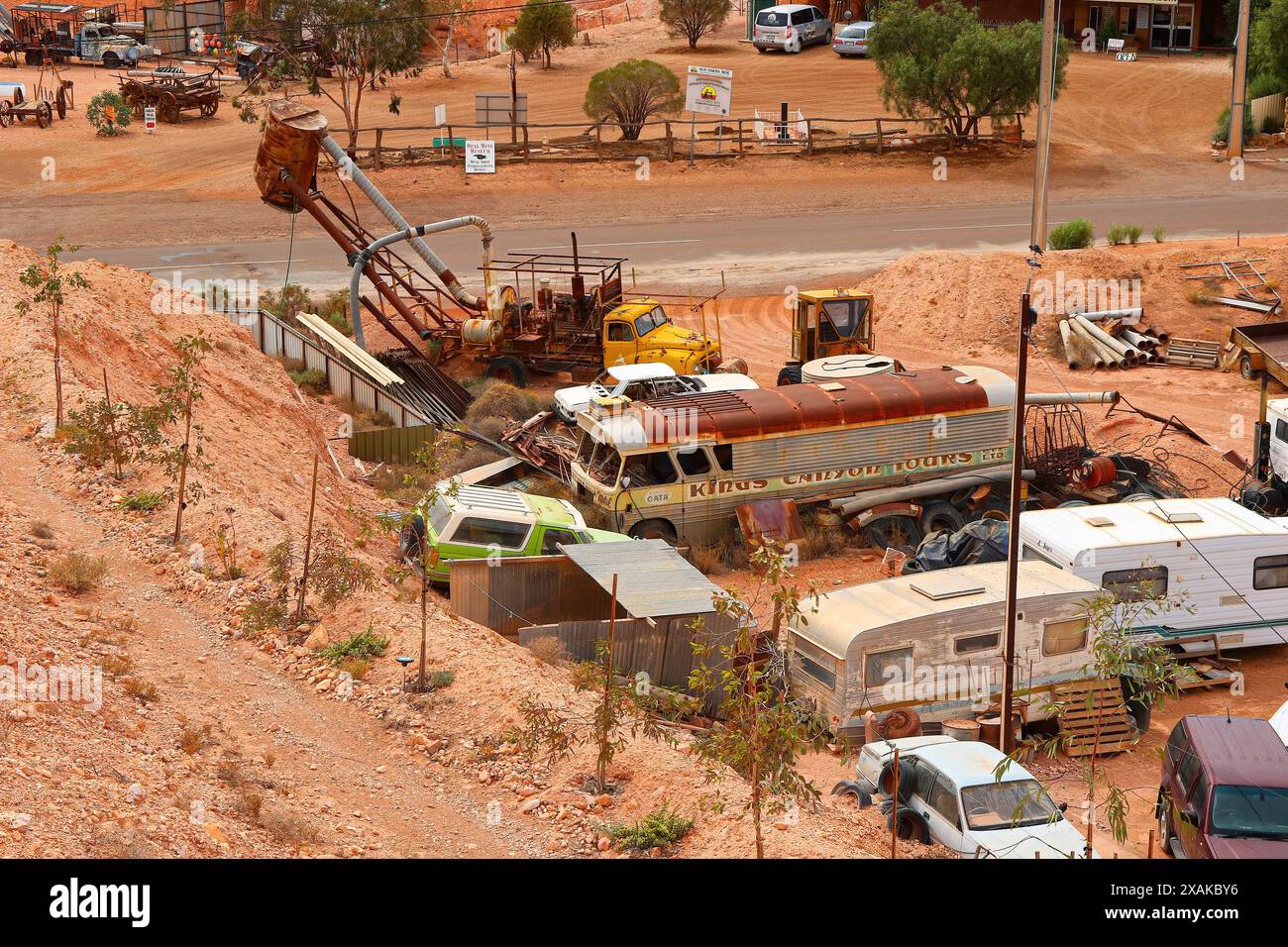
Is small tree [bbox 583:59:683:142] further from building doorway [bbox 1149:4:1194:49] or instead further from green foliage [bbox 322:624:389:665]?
green foliage [bbox 322:624:389:665]

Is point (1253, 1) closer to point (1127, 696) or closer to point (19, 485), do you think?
point (1127, 696)

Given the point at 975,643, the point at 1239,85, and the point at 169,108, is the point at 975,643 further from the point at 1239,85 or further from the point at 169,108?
the point at 169,108

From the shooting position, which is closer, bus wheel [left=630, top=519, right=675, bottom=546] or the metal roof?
the metal roof

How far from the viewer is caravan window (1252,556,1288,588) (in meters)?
17.8

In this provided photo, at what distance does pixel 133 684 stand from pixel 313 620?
276cm

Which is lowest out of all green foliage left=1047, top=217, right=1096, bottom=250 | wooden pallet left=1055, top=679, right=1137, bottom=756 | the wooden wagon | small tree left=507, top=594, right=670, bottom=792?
wooden pallet left=1055, top=679, right=1137, bottom=756

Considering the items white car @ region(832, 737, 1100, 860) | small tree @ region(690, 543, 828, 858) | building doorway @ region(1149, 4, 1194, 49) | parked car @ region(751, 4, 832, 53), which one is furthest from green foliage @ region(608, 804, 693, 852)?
building doorway @ region(1149, 4, 1194, 49)

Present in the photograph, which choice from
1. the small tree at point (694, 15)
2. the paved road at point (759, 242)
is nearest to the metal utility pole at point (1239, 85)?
the paved road at point (759, 242)

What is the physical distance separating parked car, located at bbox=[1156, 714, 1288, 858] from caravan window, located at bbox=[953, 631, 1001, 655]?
8.12 ft

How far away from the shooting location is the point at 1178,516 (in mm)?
18156

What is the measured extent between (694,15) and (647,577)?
54857mm

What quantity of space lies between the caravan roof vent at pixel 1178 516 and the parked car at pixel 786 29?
5052cm

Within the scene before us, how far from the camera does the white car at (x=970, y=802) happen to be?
1209 centimetres

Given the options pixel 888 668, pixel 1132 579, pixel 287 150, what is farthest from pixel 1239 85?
pixel 888 668
